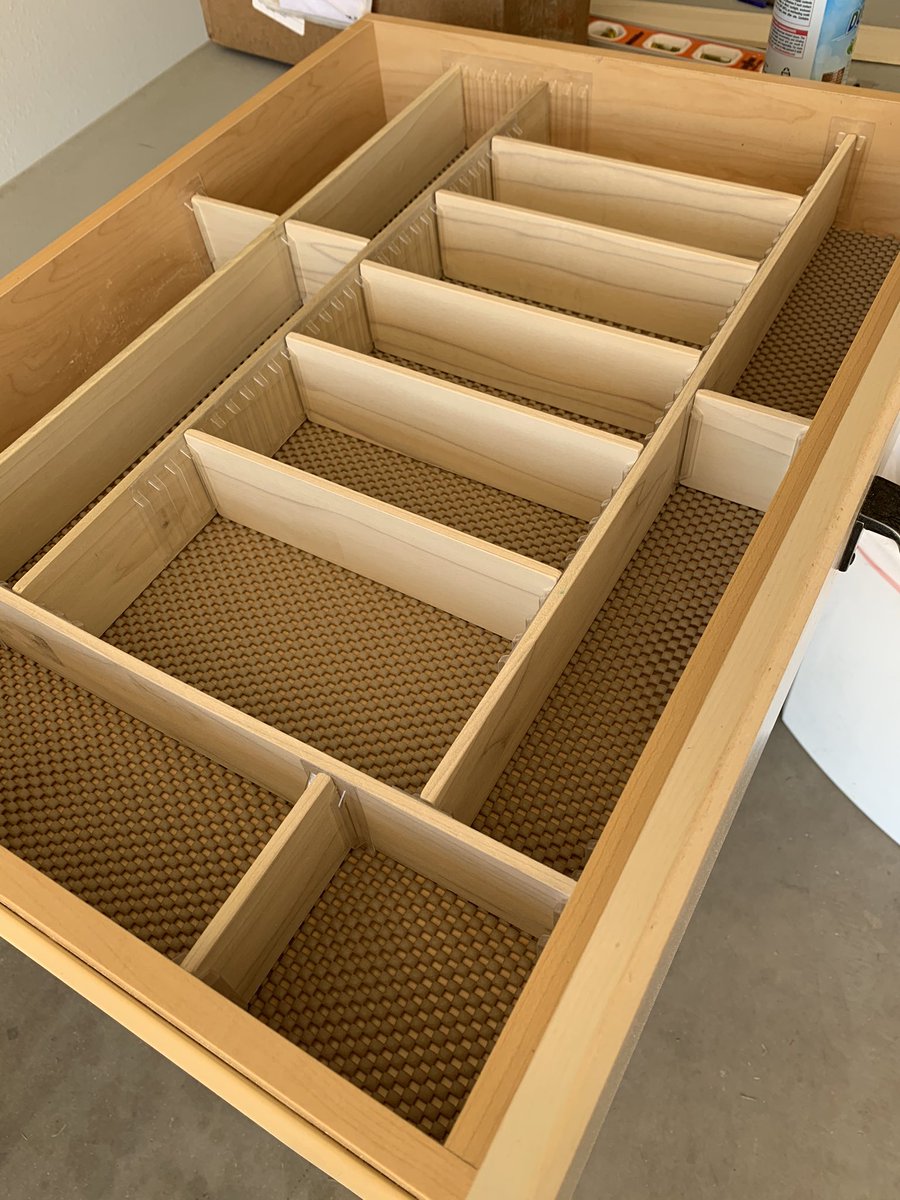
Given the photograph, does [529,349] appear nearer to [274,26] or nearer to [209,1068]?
[209,1068]

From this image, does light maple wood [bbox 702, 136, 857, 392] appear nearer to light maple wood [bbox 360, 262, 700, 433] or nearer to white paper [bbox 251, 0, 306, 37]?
light maple wood [bbox 360, 262, 700, 433]

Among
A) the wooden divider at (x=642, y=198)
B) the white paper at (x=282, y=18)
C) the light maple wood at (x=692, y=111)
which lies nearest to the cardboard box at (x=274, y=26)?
the white paper at (x=282, y=18)

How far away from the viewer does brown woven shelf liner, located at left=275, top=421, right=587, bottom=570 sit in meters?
0.98

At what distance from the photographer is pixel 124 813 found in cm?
81

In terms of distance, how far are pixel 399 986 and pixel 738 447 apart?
2.01 ft

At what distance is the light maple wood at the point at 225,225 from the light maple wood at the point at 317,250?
0.13ft

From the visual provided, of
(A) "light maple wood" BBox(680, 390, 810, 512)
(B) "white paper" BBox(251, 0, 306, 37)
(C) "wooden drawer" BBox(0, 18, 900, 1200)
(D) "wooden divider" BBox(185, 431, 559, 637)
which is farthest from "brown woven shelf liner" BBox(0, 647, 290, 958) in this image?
A: (B) "white paper" BBox(251, 0, 306, 37)

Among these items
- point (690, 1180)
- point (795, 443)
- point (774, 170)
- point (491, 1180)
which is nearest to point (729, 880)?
point (690, 1180)

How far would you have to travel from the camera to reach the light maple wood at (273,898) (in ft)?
2.19

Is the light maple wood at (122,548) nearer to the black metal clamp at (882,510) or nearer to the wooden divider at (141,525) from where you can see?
the wooden divider at (141,525)

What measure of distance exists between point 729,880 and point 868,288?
807 mm

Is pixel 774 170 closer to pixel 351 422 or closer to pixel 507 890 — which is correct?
pixel 351 422

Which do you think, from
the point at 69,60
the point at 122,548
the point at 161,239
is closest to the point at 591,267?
the point at 161,239

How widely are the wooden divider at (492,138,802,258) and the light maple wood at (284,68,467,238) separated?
14 cm
